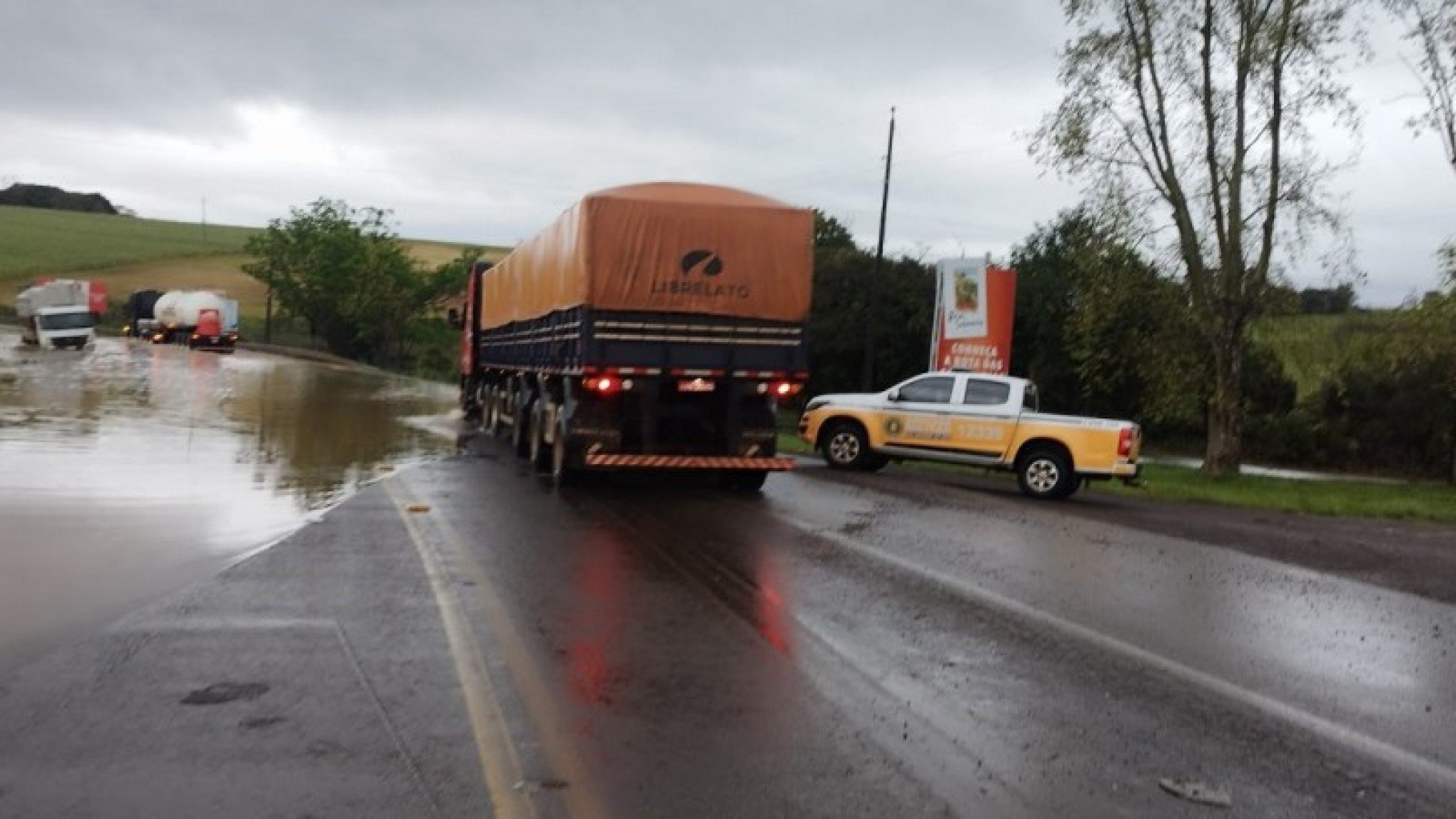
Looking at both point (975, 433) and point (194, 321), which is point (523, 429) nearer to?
point (975, 433)

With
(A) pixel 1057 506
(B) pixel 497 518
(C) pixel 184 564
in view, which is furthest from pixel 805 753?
(A) pixel 1057 506

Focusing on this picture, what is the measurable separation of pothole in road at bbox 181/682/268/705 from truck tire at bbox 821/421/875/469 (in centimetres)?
1569

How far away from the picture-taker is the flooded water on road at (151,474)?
9414 millimetres

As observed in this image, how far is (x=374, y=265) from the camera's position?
85312mm

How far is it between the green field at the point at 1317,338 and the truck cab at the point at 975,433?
472 inches

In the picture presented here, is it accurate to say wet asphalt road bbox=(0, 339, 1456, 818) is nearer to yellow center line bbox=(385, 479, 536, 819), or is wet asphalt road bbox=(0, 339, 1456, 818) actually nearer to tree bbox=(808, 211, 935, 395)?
yellow center line bbox=(385, 479, 536, 819)

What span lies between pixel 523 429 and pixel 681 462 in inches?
211

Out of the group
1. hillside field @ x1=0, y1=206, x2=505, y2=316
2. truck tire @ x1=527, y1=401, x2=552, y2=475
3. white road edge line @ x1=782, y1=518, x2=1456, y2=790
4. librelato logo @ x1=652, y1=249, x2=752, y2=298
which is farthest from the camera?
hillside field @ x1=0, y1=206, x2=505, y2=316

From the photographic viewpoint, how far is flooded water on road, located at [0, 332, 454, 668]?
30.9 ft

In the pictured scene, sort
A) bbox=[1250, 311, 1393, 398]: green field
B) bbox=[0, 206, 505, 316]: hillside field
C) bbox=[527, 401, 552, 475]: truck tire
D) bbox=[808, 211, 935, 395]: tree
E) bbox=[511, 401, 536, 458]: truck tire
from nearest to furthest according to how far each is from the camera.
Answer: bbox=[527, 401, 552, 475]: truck tire < bbox=[511, 401, 536, 458]: truck tire < bbox=[1250, 311, 1393, 398]: green field < bbox=[808, 211, 935, 395]: tree < bbox=[0, 206, 505, 316]: hillside field

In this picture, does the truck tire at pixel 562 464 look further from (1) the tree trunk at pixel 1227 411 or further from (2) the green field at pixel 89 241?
(2) the green field at pixel 89 241

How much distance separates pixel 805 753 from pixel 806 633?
260 cm

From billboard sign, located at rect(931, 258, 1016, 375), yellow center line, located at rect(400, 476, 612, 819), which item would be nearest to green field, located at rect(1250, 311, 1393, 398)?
billboard sign, located at rect(931, 258, 1016, 375)

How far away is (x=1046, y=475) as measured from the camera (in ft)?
63.9
